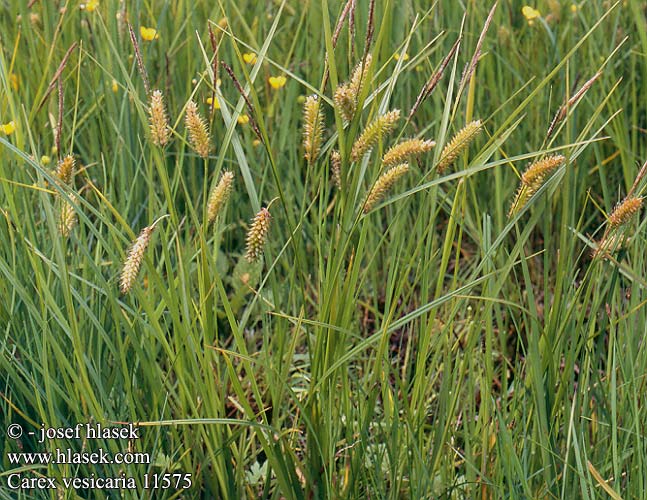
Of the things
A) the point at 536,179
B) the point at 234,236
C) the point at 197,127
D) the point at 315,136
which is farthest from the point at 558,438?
the point at 234,236

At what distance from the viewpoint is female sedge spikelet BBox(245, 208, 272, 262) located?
A: 122 centimetres

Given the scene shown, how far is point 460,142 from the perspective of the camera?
1.26 m

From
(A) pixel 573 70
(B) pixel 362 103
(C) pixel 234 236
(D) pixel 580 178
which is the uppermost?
(B) pixel 362 103

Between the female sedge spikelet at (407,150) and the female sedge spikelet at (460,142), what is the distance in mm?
38

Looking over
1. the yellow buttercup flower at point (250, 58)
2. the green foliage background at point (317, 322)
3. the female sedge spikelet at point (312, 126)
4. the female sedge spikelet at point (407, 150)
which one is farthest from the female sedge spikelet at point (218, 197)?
the yellow buttercup flower at point (250, 58)

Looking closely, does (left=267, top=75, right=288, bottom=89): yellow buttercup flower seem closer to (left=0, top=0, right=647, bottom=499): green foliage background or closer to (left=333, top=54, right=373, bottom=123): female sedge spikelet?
(left=0, top=0, right=647, bottom=499): green foliage background

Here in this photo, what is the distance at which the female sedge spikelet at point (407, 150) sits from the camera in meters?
1.21

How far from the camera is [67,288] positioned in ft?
4.26

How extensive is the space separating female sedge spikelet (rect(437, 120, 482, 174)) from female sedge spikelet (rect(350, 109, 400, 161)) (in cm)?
9

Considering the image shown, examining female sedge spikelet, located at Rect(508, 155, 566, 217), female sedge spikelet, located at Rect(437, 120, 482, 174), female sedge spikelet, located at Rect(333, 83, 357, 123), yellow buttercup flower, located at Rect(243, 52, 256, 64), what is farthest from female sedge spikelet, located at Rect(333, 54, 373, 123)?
yellow buttercup flower, located at Rect(243, 52, 256, 64)

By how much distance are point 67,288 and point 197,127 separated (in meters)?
0.30

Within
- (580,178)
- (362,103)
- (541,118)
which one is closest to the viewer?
(362,103)

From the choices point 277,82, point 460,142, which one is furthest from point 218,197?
point 277,82

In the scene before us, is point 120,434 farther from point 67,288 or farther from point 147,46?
point 147,46
